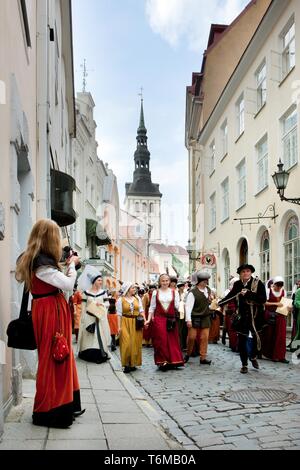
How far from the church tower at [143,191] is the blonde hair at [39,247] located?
99497 mm

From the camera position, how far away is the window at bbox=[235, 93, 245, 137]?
20891 mm

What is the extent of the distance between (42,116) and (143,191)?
9549 centimetres

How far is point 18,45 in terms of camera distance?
22.0 feet

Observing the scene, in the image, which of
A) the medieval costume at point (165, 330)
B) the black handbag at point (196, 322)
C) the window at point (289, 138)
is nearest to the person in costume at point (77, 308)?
the black handbag at point (196, 322)

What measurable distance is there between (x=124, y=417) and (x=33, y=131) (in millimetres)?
5343

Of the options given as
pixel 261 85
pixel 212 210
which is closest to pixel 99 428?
pixel 261 85

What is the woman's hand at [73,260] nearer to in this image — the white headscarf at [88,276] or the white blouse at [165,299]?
the white blouse at [165,299]

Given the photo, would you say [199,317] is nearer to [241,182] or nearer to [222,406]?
[222,406]

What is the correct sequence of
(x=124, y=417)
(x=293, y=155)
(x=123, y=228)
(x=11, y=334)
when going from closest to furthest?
(x=11, y=334) < (x=124, y=417) < (x=293, y=155) < (x=123, y=228)

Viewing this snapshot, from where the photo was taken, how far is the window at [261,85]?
18.0 meters

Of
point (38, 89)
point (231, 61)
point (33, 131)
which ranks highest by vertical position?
point (231, 61)
